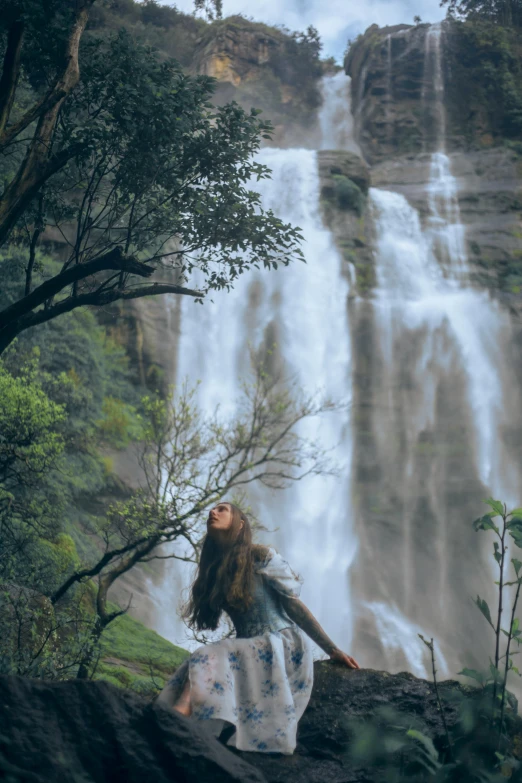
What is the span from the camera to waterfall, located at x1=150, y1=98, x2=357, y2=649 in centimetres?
1572

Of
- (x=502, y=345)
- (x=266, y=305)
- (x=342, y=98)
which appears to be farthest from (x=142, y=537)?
(x=342, y=98)

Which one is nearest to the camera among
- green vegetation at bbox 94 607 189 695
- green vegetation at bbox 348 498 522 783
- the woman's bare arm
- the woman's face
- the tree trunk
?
green vegetation at bbox 348 498 522 783

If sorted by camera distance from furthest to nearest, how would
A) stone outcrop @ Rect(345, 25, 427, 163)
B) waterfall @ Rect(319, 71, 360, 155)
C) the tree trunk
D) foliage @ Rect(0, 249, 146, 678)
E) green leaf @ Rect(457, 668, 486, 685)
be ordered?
waterfall @ Rect(319, 71, 360, 155) < stone outcrop @ Rect(345, 25, 427, 163) < foliage @ Rect(0, 249, 146, 678) < the tree trunk < green leaf @ Rect(457, 668, 486, 685)

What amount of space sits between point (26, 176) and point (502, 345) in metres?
15.6

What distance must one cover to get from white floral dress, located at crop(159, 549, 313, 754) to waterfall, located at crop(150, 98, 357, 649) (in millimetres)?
9872

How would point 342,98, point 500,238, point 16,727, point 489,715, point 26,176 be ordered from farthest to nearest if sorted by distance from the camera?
point 342,98, point 500,238, point 26,176, point 16,727, point 489,715

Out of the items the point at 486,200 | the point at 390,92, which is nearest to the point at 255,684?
the point at 486,200

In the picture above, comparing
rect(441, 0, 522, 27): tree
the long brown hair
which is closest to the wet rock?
the long brown hair

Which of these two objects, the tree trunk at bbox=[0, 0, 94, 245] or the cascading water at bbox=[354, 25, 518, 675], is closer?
the tree trunk at bbox=[0, 0, 94, 245]

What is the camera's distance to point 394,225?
22.0 m

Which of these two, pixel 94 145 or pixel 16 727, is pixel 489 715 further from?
pixel 94 145

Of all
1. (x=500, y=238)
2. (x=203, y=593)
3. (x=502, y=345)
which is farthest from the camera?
(x=500, y=238)

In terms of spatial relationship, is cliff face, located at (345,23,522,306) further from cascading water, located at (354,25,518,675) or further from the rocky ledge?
the rocky ledge

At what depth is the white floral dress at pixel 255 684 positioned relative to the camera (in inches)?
143
